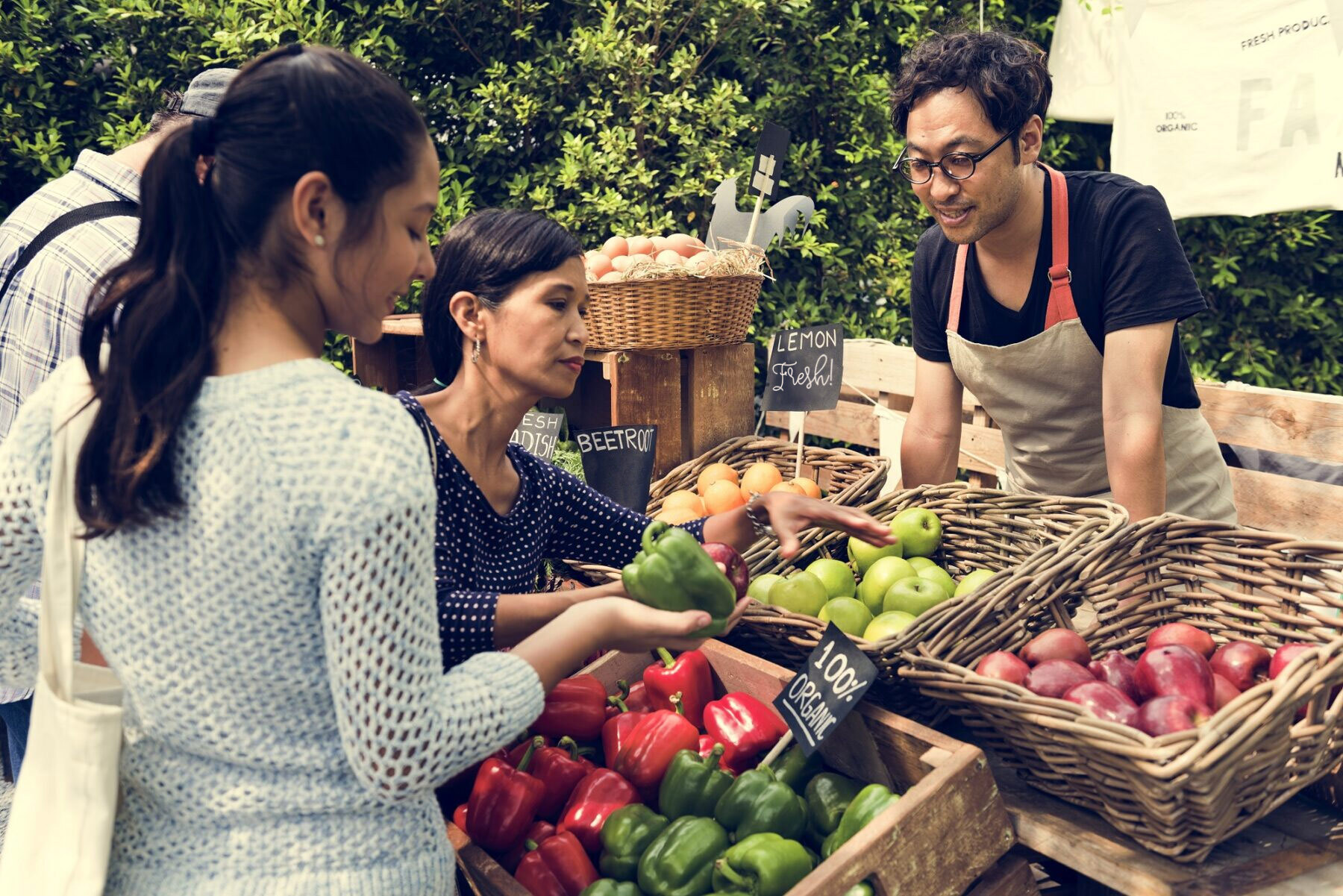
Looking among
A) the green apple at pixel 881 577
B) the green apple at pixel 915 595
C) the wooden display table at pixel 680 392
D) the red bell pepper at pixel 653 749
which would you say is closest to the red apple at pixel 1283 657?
the green apple at pixel 915 595

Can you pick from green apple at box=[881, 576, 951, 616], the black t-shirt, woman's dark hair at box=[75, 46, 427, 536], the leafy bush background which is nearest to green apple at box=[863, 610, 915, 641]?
green apple at box=[881, 576, 951, 616]

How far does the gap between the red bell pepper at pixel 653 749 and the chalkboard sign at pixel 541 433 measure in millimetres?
1053

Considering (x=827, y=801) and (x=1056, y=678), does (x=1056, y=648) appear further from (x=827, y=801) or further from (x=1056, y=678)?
(x=827, y=801)

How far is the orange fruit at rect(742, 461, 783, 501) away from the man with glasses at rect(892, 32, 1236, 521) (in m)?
0.45

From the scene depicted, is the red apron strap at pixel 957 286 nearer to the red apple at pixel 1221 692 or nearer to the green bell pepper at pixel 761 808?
the red apple at pixel 1221 692

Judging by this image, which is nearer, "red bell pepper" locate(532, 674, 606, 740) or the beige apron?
"red bell pepper" locate(532, 674, 606, 740)

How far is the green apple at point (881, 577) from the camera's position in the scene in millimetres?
2331

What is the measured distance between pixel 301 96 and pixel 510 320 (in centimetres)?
95

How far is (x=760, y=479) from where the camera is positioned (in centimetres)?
319

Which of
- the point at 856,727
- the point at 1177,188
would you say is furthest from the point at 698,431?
the point at 1177,188

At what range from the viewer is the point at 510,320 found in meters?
2.12

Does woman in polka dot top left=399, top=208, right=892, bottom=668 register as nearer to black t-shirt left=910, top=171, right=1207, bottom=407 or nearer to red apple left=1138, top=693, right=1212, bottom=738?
red apple left=1138, top=693, right=1212, bottom=738

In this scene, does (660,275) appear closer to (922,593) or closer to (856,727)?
(922,593)

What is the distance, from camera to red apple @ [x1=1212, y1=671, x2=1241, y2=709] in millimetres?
1685
